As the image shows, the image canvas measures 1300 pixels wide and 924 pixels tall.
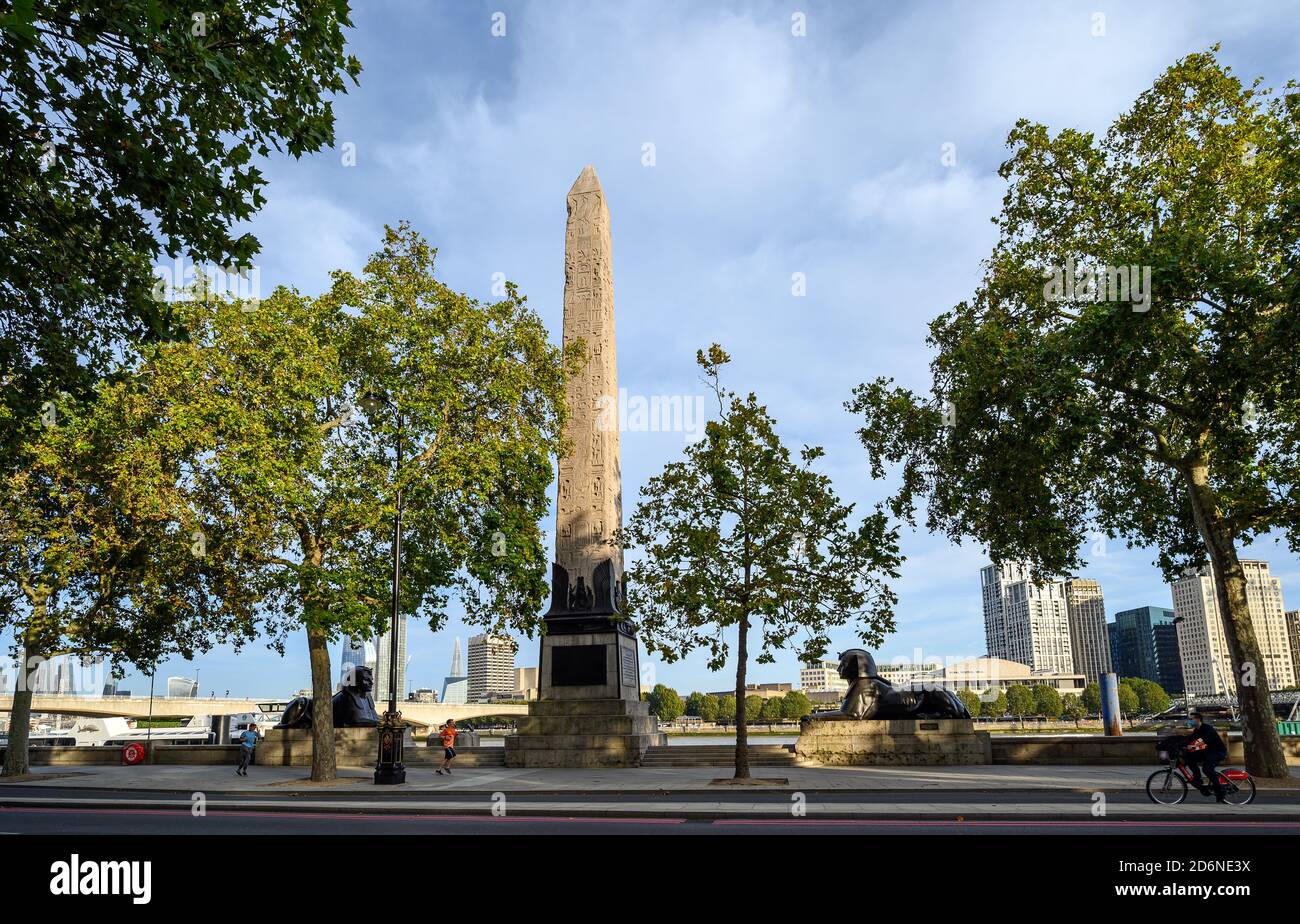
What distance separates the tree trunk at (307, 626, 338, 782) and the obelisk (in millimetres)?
6721

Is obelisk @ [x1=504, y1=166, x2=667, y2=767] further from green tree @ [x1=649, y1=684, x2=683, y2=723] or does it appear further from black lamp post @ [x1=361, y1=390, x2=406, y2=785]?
green tree @ [x1=649, y1=684, x2=683, y2=723]

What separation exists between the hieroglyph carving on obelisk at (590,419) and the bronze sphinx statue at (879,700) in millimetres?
8216

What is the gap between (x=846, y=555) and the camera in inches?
910

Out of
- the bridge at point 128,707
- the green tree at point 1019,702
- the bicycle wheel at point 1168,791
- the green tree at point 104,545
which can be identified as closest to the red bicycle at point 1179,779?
the bicycle wheel at point 1168,791

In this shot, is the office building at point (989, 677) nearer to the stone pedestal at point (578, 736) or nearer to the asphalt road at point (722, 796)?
the stone pedestal at point (578, 736)

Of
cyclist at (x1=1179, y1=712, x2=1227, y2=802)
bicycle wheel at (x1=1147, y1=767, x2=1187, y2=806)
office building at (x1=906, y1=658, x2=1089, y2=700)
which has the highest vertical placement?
cyclist at (x1=1179, y1=712, x2=1227, y2=802)

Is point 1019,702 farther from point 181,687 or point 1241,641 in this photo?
point 181,687

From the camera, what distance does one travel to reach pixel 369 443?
25719 mm

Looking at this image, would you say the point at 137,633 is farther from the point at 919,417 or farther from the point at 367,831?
the point at 919,417

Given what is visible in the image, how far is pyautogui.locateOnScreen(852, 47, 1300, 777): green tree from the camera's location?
19.2m

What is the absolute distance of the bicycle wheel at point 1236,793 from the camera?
15492 mm

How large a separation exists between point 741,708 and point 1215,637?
604 ft

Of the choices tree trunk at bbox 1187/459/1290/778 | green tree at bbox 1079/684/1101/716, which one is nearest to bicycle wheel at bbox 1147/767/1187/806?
tree trunk at bbox 1187/459/1290/778
